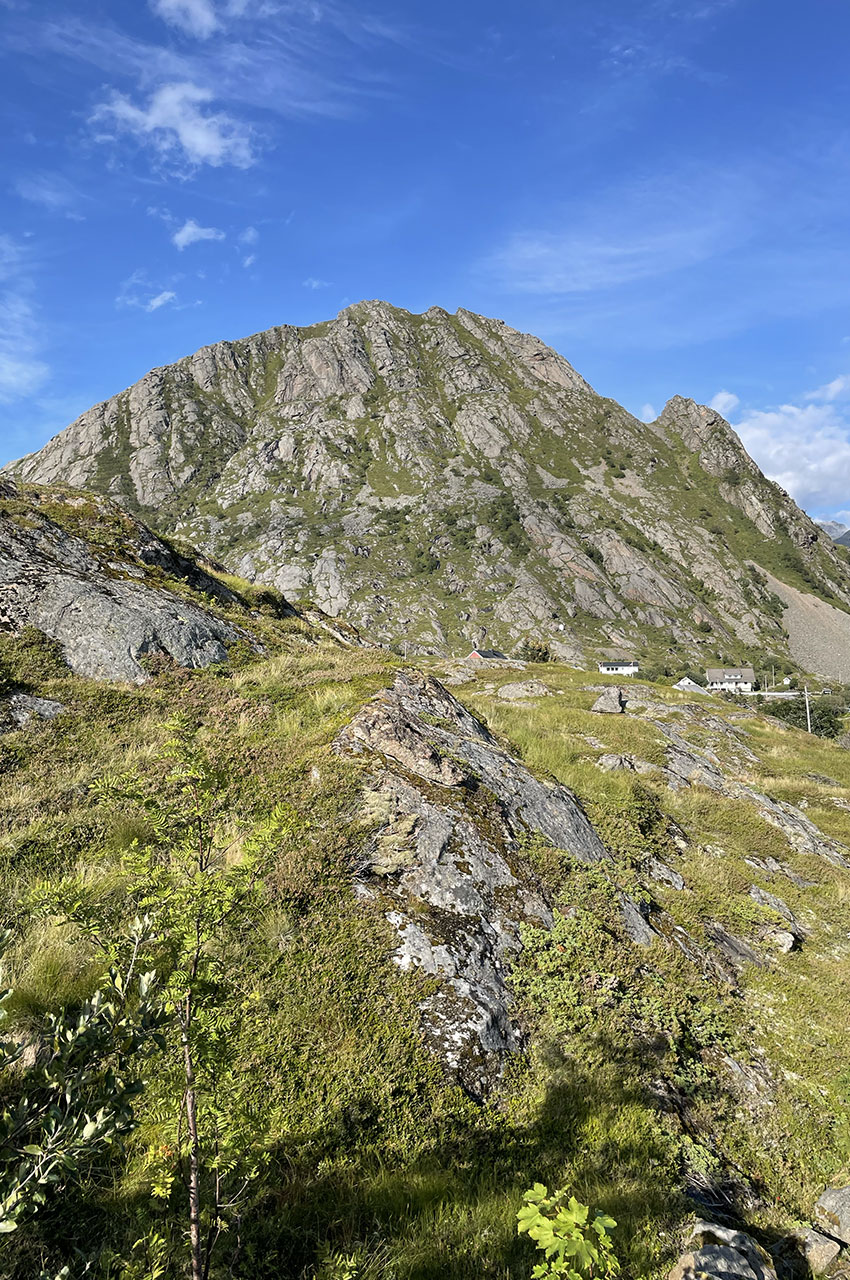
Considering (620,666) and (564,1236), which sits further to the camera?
(620,666)

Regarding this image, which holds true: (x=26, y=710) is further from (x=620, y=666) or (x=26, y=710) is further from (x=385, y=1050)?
(x=620, y=666)

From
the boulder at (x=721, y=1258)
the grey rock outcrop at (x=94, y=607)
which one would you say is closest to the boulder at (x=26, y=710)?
the grey rock outcrop at (x=94, y=607)

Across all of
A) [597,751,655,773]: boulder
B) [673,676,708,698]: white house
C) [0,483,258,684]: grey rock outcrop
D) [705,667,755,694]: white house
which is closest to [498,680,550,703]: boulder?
[597,751,655,773]: boulder

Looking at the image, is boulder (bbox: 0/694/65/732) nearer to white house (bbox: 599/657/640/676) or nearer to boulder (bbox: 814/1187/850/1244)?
boulder (bbox: 814/1187/850/1244)

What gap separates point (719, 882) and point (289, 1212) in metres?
12.3

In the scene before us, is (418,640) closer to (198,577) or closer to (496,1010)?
(198,577)

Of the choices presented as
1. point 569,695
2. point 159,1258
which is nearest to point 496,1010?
point 159,1258

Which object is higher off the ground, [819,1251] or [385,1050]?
[385,1050]

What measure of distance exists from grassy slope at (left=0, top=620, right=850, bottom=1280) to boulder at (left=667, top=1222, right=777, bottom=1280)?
22 cm

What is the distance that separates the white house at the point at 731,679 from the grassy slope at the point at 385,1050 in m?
163

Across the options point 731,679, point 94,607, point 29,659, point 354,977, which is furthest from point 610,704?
point 731,679

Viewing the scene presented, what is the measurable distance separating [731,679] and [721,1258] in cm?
17606

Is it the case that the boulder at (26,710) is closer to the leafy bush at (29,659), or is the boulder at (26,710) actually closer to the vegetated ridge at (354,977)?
the vegetated ridge at (354,977)

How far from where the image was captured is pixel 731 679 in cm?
15912
